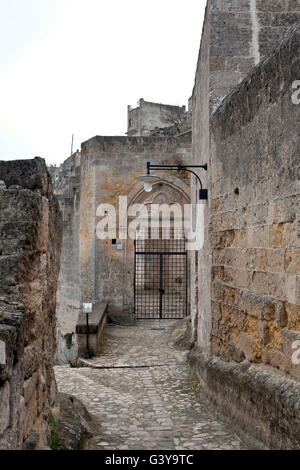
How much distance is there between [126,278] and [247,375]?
881 cm

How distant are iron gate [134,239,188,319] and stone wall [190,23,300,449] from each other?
8443 mm

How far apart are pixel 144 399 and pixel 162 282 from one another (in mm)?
9958

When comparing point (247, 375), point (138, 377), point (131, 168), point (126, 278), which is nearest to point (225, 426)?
point (247, 375)

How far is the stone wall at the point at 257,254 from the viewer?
3863mm

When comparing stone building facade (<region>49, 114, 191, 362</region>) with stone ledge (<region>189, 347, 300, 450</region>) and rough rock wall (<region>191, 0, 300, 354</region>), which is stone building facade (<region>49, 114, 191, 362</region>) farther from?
stone ledge (<region>189, 347, 300, 450</region>)

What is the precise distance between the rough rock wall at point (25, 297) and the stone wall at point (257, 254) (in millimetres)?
1924

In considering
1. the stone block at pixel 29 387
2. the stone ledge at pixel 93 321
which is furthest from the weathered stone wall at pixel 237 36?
the stone ledge at pixel 93 321

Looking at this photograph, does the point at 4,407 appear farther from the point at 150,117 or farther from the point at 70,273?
the point at 150,117

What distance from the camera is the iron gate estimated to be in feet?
48.3

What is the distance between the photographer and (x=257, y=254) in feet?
15.2

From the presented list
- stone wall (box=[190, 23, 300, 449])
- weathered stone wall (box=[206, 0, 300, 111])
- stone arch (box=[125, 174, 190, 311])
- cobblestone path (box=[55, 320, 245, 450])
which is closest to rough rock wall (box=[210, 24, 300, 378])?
stone wall (box=[190, 23, 300, 449])

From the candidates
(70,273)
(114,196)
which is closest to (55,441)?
(114,196)

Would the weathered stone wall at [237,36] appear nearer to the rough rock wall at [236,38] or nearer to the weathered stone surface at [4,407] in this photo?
the rough rock wall at [236,38]
